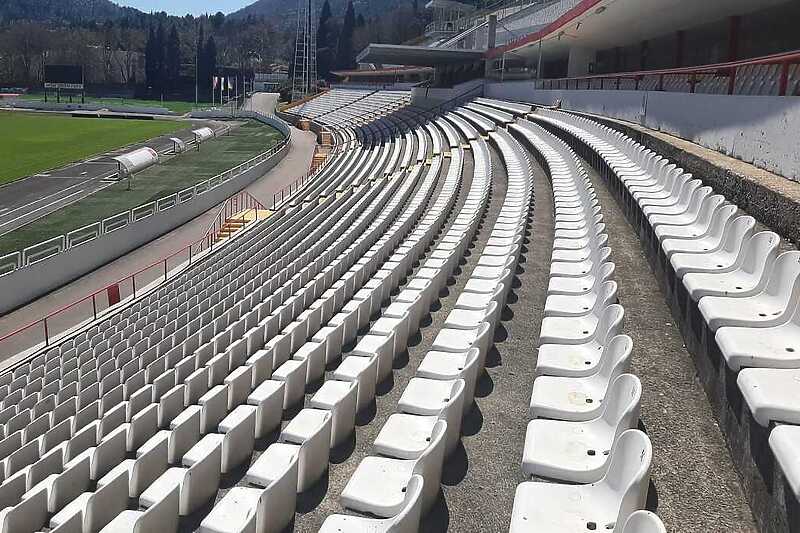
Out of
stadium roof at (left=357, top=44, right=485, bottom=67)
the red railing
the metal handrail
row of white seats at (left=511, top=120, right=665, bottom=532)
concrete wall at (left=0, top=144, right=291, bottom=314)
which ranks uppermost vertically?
stadium roof at (left=357, top=44, right=485, bottom=67)

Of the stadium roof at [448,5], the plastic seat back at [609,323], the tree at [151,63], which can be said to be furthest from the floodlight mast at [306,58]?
the plastic seat back at [609,323]

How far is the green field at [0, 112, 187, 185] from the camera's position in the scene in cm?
3594

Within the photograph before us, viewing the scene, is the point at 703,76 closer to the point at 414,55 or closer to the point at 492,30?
the point at 414,55

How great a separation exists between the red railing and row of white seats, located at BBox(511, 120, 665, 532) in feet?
→ 9.02

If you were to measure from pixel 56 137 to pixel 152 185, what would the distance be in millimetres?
22020

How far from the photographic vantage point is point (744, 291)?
3752mm

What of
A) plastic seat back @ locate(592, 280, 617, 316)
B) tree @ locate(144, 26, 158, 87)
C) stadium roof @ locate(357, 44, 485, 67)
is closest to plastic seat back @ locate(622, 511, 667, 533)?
plastic seat back @ locate(592, 280, 617, 316)

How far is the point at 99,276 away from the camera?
58.2 feet

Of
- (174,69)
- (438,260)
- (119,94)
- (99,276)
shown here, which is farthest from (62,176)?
(174,69)

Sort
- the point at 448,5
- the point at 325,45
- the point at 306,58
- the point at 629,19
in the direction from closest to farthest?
the point at 629,19, the point at 448,5, the point at 306,58, the point at 325,45

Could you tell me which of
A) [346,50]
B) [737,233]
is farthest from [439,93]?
[346,50]

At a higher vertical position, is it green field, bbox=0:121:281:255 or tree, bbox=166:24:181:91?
tree, bbox=166:24:181:91

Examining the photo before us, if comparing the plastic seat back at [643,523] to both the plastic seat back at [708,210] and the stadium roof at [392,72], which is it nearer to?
the plastic seat back at [708,210]

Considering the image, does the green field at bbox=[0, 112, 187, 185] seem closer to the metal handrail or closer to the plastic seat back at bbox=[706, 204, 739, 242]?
the metal handrail
